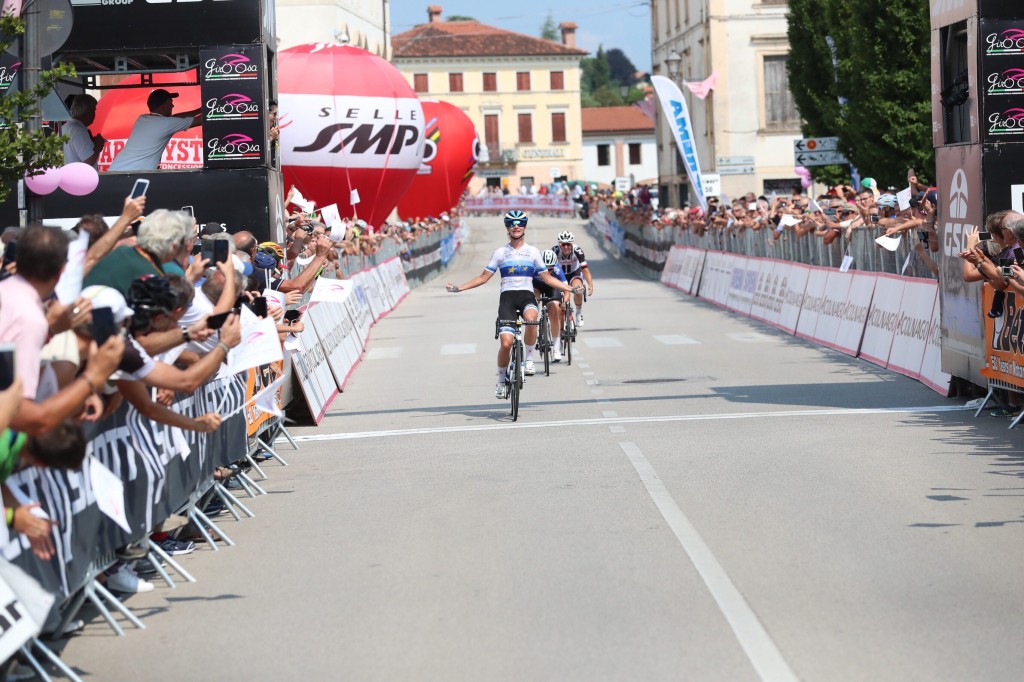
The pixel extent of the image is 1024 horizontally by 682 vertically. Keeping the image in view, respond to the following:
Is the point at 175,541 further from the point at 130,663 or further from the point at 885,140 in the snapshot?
the point at 885,140

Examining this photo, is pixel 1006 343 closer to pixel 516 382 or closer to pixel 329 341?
pixel 516 382

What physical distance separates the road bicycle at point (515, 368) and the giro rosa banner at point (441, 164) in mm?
40511

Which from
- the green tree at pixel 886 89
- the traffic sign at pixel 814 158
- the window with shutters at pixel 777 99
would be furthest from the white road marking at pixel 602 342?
the window with shutters at pixel 777 99

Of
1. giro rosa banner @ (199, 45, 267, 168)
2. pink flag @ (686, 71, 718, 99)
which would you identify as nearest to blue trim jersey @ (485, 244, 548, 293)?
giro rosa banner @ (199, 45, 267, 168)

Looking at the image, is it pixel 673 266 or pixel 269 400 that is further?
pixel 673 266

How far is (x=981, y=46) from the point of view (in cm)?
1502

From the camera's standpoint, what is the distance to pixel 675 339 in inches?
1022

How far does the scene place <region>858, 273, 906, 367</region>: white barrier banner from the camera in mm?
19938

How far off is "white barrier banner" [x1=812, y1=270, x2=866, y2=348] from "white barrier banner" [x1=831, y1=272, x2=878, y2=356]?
7.3 inches

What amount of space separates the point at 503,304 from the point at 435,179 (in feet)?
138

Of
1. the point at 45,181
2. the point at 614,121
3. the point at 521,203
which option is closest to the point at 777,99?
the point at 45,181

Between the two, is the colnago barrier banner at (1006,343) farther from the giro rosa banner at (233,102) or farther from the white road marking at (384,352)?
the white road marking at (384,352)

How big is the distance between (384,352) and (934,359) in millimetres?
10400

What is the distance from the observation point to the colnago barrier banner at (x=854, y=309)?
58.9 ft
